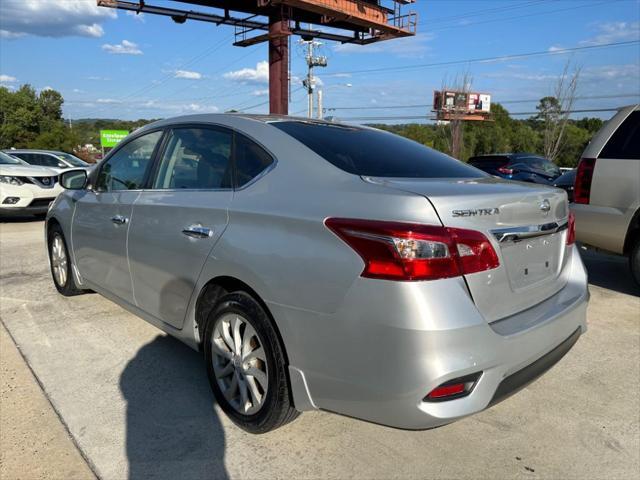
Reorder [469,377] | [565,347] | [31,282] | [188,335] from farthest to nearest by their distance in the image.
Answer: [31,282] → [188,335] → [565,347] → [469,377]

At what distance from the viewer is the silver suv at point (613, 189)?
4.91m

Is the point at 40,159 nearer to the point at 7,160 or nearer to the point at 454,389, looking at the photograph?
the point at 7,160

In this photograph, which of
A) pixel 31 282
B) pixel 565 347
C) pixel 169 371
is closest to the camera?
pixel 565 347

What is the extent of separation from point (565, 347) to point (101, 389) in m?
2.65

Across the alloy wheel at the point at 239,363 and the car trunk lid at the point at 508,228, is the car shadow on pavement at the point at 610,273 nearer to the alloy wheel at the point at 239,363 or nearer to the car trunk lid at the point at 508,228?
the car trunk lid at the point at 508,228

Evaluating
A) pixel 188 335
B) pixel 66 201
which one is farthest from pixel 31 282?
pixel 188 335

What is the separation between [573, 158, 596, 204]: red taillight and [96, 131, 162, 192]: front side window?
418 centimetres

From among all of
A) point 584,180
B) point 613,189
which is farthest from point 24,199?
point 613,189

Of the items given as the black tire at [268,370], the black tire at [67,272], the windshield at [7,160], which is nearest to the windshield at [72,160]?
the windshield at [7,160]

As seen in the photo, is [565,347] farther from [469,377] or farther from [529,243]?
[469,377]

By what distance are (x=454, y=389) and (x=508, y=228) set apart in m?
0.73

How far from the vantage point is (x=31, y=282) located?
546cm

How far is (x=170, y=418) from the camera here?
280cm

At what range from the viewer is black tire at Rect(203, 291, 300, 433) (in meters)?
2.34
